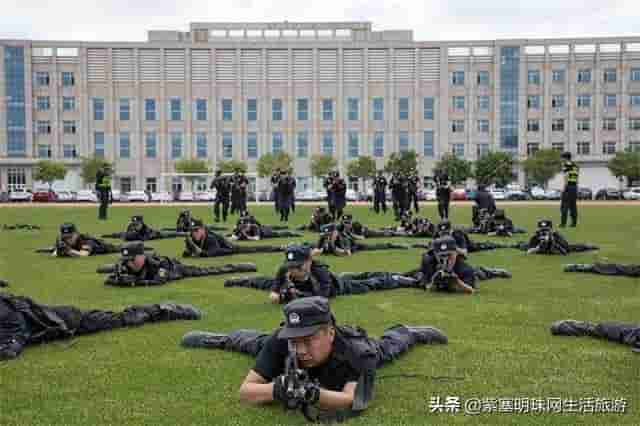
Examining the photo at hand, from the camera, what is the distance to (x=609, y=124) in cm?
7438

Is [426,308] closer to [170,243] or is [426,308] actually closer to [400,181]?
[170,243]

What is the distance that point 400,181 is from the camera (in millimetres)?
26859

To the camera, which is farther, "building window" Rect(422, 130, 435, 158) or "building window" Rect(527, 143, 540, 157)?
"building window" Rect(527, 143, 540, 157)

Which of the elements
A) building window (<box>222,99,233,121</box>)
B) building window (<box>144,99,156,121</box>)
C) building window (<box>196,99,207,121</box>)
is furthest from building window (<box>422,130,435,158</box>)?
building window (<box>144,99,156,121</box>)

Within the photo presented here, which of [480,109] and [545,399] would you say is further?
[480,109]

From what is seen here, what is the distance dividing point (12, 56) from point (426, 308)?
74202mm

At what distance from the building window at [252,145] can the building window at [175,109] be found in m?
8.08

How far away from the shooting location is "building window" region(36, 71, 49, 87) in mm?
71625

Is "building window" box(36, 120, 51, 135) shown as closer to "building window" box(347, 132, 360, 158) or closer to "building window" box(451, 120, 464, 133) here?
"building window" box(347, 132, 360, 158)

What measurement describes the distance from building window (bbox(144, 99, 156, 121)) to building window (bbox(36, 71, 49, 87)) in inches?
437

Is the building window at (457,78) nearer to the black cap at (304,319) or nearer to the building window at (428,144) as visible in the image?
the building window at (428,144)

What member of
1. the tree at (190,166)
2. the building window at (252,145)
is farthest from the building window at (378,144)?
the tree at (190,166)

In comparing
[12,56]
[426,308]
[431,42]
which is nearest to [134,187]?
[12,56]

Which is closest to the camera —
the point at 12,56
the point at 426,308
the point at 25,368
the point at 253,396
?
the point at 253,396
